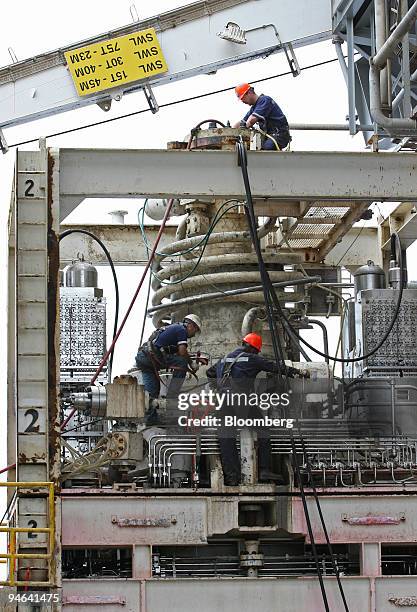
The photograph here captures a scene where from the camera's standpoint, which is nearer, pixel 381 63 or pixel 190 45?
pixel 381 63

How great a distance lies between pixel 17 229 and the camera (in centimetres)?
1673

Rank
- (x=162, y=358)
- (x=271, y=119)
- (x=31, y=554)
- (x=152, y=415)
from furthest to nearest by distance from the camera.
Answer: (x=271, y=119) < (x=162, y=358) < (x=152, y=415) < (x=31, y=554)

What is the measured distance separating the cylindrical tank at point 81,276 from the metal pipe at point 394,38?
5.77m

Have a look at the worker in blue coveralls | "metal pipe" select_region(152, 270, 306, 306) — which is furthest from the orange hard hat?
"metal pipe" select_region(152, 270, 306, 306)

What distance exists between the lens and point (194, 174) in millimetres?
17094

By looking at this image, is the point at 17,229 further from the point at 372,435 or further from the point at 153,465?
the point at 372,435

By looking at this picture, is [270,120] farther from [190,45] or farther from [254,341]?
[190,45]

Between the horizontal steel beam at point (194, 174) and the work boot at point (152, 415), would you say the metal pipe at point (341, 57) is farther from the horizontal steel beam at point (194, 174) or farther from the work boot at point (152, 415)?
the work boot at point (152, 415)

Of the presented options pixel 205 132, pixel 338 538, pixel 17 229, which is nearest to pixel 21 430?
pixel 17 229

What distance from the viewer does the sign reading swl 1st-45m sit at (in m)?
23.0

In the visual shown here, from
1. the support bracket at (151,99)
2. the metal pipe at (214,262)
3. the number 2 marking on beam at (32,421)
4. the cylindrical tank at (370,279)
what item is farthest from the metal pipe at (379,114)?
the support bracket at (151,99)

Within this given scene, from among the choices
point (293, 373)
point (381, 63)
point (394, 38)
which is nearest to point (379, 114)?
point (381, 63)

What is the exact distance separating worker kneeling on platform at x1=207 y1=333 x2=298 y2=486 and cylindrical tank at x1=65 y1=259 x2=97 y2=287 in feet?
14.7

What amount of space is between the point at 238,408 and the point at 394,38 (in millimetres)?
4310
